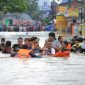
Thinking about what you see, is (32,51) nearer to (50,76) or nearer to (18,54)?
(18,54)

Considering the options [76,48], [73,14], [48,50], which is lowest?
[76,48]

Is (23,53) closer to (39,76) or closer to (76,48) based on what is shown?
(76,48)

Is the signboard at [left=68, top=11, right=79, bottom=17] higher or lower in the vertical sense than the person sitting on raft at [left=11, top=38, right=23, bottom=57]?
higher

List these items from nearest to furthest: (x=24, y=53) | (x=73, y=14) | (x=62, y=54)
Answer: (x=24, y=53)
(x=62, y=54)
(x=73, y=14)

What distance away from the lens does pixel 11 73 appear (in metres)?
15.9

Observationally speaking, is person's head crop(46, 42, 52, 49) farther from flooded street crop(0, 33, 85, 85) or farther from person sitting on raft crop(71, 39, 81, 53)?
flooded street crop(0, 33, 85, 85)

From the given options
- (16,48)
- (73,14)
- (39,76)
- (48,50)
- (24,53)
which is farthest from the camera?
(73,14)

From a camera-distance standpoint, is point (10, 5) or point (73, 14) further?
point (73, 14)

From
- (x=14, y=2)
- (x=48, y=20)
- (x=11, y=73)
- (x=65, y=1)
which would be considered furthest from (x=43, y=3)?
(x=11, y=73)

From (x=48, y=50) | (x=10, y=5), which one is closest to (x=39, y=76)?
(x=48, y=50)

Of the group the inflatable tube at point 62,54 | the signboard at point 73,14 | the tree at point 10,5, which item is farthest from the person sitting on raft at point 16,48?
the signboard at point 73,14

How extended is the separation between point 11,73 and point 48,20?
116 meters

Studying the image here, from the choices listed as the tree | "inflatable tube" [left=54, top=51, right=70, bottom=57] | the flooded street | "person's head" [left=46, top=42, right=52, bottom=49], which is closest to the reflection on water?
the flooded street

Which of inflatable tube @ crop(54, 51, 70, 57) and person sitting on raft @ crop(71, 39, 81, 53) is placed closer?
inflatable tube @ crop(54, 51, 70, 57)
